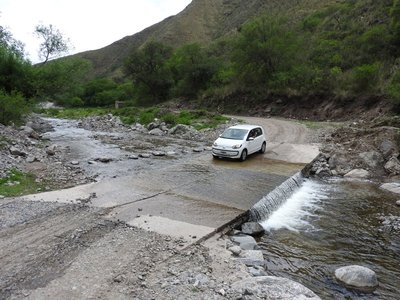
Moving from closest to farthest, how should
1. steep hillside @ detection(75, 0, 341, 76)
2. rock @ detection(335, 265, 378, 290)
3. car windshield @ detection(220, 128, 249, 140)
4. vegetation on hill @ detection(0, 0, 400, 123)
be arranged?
rock @ detection(335, 265, 378, 290), car windshield @ detection(220, 128, 249, 140), vegetation on hill @ detection(0, 0, 400, 123), steep hillside @ detection(75, 0, 341, 76)

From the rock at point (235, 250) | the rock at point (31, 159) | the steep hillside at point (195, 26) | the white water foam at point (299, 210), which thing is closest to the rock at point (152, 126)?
the rock at point (31, 159)

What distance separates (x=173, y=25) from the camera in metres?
146

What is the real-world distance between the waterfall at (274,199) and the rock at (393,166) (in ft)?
15.9

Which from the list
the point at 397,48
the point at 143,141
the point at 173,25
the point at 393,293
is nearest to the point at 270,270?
the point at 393,293

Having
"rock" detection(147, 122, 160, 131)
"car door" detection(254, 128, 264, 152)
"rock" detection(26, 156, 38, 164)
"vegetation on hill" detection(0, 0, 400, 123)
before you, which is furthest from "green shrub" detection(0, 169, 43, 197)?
"rock" detection(147, 122, 160, 131)

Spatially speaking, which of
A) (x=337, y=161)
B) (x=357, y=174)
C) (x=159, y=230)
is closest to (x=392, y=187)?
(x=357, y=174)

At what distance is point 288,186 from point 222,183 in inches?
113

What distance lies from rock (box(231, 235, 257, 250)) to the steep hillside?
9495cm

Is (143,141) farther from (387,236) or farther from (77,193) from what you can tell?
(387,236)

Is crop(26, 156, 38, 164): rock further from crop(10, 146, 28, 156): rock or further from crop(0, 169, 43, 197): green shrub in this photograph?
crop(0, 169, 43, 197): green shrub

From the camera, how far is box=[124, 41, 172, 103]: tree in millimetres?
62594

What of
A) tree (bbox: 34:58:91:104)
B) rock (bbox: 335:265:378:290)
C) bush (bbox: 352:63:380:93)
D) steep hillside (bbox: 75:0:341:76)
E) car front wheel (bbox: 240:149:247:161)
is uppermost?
steep hillside (bbox: 75:0:341:76)

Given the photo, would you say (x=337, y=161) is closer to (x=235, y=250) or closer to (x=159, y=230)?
(x=235, y=250)

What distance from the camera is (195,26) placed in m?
142
